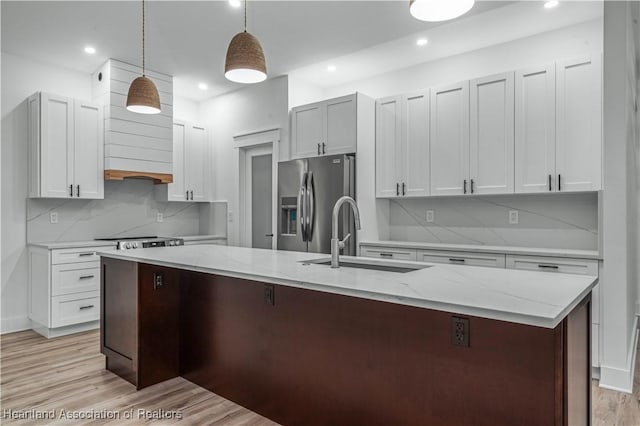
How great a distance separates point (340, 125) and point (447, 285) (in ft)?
9.90

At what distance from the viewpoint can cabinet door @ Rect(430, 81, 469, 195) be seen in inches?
155

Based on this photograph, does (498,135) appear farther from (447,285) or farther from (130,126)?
(130,126)

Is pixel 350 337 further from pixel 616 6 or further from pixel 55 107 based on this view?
pixel 55 107

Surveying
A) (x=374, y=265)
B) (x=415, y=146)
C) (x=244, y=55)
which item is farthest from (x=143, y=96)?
(x=415, y=146)

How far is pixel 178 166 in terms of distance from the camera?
5.49m

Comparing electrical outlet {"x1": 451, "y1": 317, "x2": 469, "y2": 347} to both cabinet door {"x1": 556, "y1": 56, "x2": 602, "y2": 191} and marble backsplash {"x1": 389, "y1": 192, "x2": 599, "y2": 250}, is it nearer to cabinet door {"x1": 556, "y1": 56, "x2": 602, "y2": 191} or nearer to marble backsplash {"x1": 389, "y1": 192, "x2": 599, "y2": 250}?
cabinet door {"x1": 556, "y1": 56, "x2": 602, "y2": 191}

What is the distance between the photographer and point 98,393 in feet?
9.01

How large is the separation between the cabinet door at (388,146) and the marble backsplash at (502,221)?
0.35 m

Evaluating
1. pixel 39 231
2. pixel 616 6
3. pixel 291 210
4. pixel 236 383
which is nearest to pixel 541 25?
pixel 616 6

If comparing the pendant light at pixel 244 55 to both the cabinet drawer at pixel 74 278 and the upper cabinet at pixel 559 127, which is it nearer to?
the upper cabinet at pixel 559 127

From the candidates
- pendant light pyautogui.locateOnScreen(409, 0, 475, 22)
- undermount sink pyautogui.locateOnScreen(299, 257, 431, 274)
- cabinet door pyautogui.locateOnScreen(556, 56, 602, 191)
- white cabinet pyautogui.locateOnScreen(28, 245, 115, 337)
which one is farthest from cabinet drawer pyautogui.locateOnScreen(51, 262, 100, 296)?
cabinet door pyautogui.locateOnScreen(556, 56, 602, 191)

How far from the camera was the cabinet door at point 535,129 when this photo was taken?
3.45 metres

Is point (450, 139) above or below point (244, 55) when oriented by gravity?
below

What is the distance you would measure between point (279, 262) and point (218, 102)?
400cm
